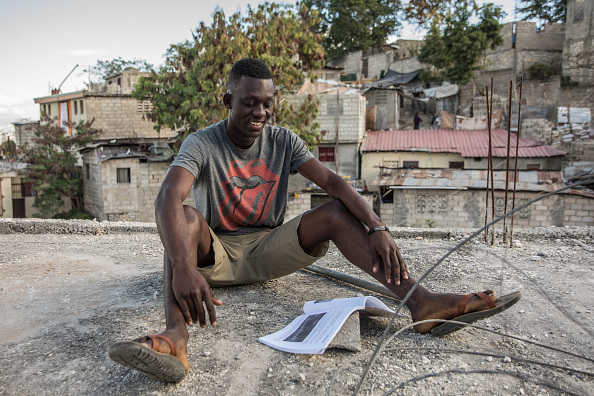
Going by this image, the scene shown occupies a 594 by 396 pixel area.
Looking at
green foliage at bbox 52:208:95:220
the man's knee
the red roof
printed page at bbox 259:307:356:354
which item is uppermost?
the red roof

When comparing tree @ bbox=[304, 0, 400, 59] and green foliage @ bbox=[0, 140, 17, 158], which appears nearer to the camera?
green foliage @ bbox=[0, 140, 17, 158]

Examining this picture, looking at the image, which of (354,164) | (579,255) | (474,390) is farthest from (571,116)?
(474,390)

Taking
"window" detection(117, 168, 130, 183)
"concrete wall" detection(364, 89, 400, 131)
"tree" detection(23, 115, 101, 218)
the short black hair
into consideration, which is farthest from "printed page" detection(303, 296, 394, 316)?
"concrete wall" detection(364, 89, 400, 131)

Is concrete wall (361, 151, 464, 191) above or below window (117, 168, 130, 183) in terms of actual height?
above

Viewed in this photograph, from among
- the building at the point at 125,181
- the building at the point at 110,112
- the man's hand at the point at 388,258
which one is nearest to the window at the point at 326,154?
the building at the point at 125,181

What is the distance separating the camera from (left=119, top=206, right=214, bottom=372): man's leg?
1441 millimetres

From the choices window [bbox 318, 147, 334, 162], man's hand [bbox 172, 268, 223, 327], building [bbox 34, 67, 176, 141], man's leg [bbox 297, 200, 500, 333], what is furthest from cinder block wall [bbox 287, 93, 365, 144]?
man's hand [bbox 172, 268, 223, 327]

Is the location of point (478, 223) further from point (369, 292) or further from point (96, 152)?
point (96, 152)

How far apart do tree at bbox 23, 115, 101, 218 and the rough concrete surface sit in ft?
56.3

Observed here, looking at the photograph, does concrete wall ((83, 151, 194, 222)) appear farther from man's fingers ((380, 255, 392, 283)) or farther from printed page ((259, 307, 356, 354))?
man's fingers ((380, 255, 392, 283))

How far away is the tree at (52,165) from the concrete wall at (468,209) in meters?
13.3

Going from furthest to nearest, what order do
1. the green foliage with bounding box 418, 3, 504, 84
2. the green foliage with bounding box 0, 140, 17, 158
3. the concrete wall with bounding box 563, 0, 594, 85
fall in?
the green foliage with bounding box 0, 140, 17, 158 → the concrete wall with bounding box 563, 0, 594, 85 → the green foliage with bounding box 418, 3, 504, 84

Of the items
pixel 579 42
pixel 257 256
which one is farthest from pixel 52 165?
pixel 579 42

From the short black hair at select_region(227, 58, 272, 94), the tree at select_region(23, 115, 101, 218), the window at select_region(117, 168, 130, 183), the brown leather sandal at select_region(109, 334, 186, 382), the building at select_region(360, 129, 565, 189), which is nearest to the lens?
the brown leather sandal at select_region(109, 334, 186, 382)
